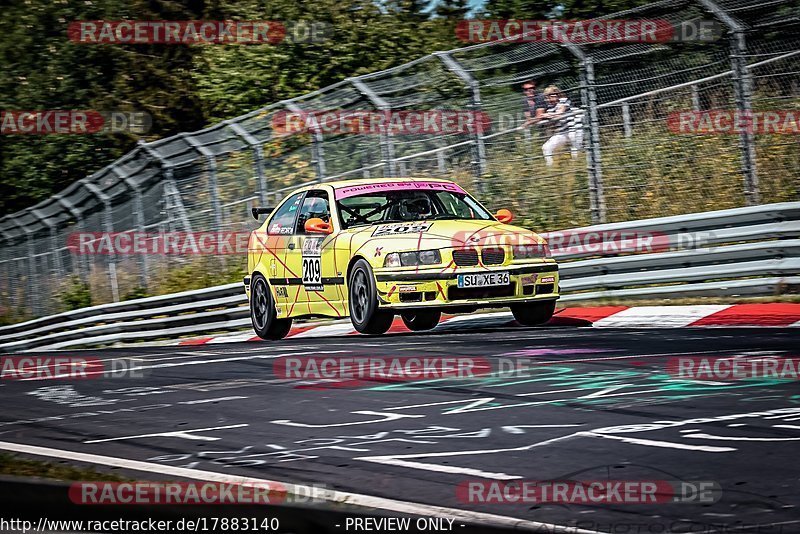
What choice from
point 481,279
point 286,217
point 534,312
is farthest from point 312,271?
point 534,312

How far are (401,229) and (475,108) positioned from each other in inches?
186

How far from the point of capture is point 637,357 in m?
8.83

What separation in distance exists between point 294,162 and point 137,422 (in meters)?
11.9

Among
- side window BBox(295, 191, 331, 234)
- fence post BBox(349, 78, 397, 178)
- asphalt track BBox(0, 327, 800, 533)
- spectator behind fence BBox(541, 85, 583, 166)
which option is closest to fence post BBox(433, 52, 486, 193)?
spectator behind fence BBox(541, 85, 583, 166)

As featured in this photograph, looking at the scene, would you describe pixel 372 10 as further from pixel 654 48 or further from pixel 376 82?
pixel 654 48

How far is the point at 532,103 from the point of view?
621 inches

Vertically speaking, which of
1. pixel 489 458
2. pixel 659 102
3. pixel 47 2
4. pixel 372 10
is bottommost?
pixel 489 458

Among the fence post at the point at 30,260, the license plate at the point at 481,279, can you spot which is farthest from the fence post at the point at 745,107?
the fence post at the point at 30,260

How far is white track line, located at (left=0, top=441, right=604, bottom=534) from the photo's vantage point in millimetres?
4055

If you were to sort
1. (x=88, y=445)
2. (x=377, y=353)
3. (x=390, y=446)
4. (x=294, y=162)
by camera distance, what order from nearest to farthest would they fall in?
(x=390, y=446) < (x=88, y=445) < (x=377, y=353) < (x=294, y=162)

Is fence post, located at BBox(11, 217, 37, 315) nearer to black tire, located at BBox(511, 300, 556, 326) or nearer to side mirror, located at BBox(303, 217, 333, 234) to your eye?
side mirror, located at BBox(303, 217, 333, 234)

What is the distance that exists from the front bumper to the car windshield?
3.83 ft

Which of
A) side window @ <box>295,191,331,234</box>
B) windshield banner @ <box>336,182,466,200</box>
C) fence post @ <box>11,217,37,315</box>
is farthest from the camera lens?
fence post @ <box>11,217,37,315</box>

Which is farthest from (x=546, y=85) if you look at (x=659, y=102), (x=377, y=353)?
(x=377, y=353)
